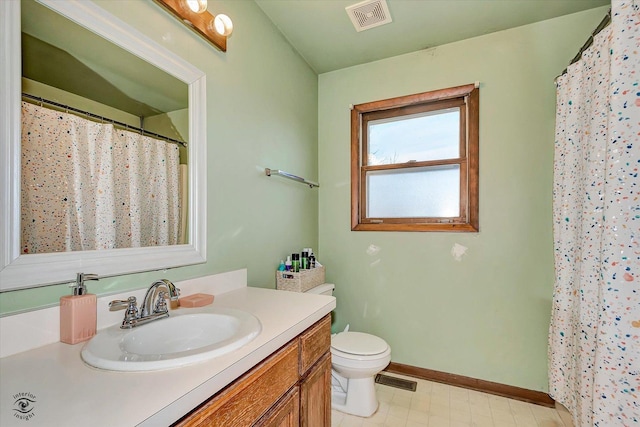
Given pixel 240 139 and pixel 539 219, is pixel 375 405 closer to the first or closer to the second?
pixel 539 219

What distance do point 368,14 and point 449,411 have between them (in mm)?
2469

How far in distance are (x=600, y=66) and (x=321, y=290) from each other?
1.83 meters

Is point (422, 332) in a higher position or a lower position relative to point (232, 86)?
lower

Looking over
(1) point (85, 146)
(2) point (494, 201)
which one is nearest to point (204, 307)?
(1) point (85, 146)

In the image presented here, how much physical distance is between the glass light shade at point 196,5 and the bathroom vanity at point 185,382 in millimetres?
1155

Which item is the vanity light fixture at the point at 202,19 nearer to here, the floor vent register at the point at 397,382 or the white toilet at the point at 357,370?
the white toilet at the point at 357,370

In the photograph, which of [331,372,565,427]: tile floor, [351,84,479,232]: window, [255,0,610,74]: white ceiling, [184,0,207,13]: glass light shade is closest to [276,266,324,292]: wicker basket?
[351,84,479,232]: window

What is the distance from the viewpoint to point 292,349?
96 centimetres

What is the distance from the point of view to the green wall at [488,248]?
1812 millimetres

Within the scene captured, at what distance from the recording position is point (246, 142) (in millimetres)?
1576

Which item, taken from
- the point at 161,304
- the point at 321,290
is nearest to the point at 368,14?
the point at 321,290

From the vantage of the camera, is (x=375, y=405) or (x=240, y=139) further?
(x=375, y=405)

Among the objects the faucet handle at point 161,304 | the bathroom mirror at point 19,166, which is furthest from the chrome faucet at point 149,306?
the bathroom mirror at point 19,166

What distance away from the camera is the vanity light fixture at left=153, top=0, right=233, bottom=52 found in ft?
3.83
